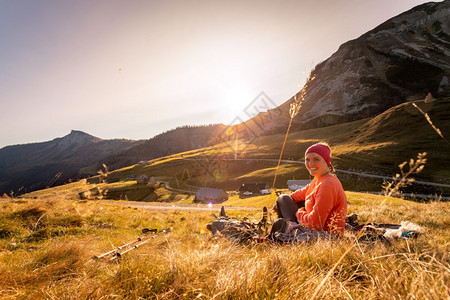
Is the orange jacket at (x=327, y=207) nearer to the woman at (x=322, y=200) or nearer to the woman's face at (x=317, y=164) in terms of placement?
the woman at (x=322, y=200)

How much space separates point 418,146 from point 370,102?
105881mm

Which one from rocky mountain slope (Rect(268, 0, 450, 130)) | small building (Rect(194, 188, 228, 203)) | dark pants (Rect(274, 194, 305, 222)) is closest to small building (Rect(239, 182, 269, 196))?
small building (Rect(194, 188, 228, 203))

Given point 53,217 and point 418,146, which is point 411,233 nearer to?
point 53,217

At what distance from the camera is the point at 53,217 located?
8.21 m

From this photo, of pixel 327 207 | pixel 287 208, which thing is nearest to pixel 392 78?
pixel 287 208

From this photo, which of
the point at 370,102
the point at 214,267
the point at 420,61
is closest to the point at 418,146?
the point at 214,267

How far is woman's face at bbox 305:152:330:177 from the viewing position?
4.54 meters

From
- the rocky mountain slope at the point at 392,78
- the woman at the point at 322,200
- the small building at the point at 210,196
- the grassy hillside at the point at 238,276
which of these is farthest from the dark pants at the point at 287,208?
the rocky mountain slope at the point at 392,78

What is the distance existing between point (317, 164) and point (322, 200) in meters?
0.81

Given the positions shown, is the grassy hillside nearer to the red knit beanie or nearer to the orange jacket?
the orange jacket

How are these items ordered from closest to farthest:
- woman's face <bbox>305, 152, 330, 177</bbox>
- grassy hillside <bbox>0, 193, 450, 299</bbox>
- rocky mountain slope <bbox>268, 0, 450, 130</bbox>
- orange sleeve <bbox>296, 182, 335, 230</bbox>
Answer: grassy hillside <bbox>0, 193, 450, 299</bbox>, orange sleeve <bbox>296, 182, 335, 230</bbox>, woman's face <bbox>305, 152, 330, 177</bbox>, rocky mountain slope <bbox>268, 0, 450, 130</bbox>

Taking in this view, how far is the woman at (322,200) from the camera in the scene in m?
4.18

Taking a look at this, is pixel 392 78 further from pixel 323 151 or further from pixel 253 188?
pixel 323 151

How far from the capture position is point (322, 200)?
4.19 m
